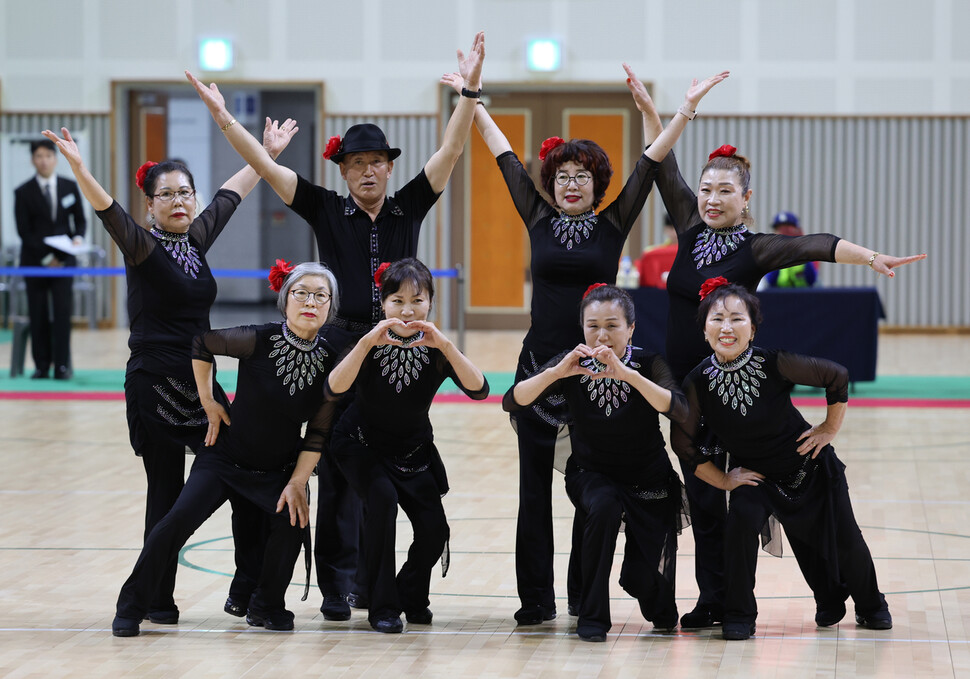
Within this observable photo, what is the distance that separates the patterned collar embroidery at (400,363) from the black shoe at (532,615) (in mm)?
779

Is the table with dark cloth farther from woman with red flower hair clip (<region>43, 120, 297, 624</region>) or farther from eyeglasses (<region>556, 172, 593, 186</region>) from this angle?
woman with red flower hair clip (<region>43, 120, 297, 624</region>)

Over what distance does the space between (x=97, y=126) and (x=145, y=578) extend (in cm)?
1263

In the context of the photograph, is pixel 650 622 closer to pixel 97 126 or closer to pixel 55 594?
pixel 55 594

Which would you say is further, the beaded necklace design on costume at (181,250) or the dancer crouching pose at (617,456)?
the beaded necklace design on costume at (181,250)

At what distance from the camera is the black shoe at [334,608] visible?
4137 millimetres

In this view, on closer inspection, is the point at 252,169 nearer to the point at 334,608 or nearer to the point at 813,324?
the point at 334,608

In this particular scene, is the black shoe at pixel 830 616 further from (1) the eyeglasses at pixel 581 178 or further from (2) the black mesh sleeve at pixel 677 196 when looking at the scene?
(1) the eyeglasses at pixel 581 178

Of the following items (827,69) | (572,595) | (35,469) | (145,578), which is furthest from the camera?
(827,69)

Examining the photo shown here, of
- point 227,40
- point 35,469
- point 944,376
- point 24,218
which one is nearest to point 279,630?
point 35,469

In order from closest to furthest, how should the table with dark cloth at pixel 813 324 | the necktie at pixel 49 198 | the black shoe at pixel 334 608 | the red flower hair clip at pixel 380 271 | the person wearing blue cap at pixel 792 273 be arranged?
the red flower hair clip at pixel 380 271 < the black shoe at pixel 334 608 < the table with dark cloth at pixel 813 324 < the person wearing blue cap at pixel 792 273 < the necktie at pixel 49 198

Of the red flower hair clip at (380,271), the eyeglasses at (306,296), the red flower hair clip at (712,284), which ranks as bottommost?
the eyeglasses at (306,296)

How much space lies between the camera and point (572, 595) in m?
4.21

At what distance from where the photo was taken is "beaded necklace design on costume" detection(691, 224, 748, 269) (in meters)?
4.11


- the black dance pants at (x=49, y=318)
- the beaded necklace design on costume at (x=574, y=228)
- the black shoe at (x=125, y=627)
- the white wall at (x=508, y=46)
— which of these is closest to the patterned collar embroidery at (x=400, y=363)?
the beaded necklace design on costume at (x=574, y=228)
